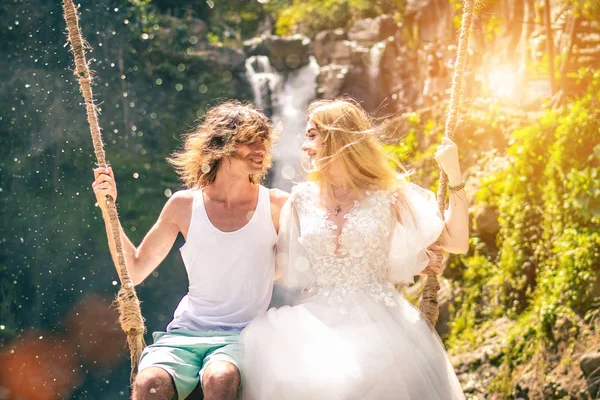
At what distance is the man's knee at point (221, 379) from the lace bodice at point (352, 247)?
489mm

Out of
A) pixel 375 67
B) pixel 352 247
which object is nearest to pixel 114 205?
pixel 352 247

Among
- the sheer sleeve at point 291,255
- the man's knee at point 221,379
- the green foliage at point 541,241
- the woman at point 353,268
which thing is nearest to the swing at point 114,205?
the woman at point 353,268

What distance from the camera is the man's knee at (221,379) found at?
2.39 m

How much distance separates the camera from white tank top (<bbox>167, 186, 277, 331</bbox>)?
110 inches

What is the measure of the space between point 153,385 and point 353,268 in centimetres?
86

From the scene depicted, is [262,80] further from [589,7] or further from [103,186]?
[103,186]

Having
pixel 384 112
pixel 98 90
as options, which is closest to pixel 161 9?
pixel 98 90

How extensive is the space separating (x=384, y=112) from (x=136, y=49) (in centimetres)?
423

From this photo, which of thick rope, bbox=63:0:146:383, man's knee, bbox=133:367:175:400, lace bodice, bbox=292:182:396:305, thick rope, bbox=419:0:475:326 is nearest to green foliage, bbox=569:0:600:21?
thick rope, bbox=419:0:475:326

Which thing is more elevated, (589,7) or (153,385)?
(589,7)

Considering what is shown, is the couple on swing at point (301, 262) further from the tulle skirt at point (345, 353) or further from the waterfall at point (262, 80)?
the waterfall at point (262, 80)

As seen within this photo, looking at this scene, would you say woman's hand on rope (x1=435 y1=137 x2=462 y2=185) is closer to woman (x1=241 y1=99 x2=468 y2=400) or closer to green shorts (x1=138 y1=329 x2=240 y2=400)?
woman (x1=241 y1=99 x2=468 y2=400)

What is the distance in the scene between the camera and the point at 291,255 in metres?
2.77

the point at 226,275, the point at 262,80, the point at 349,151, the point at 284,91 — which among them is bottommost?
the point at 284,91
